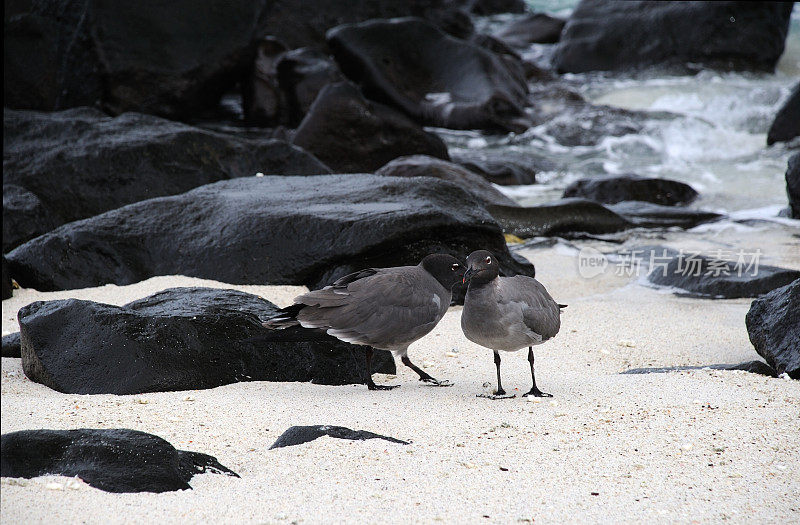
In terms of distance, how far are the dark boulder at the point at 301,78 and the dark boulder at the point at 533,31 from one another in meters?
10.4

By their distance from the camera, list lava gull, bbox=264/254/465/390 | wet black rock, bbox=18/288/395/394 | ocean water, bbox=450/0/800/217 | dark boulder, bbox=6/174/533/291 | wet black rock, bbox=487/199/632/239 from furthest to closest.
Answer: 1. ocean water, bbox=450/0/800/217
2. wet black rock, bbox=487/199/632/239
3. dark boulder, bbox=6/174/533/291
4. lava gull, bbox=264/254/465/390
5. wet black rock, bbox=18/288/395/394

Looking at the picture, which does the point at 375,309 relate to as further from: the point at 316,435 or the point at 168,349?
the point at 168,349

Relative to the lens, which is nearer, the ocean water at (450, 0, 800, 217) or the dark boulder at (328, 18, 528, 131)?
the ocean water at (450, 0, 800, 217)

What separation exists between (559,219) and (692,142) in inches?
289

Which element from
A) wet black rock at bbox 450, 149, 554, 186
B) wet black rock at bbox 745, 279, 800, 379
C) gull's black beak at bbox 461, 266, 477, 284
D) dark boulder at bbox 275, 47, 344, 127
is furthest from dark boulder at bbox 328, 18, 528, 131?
gull's black beak at bbox 461, 266, 477, 284

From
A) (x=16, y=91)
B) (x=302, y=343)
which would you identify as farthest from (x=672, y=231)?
(x=16, y=91)

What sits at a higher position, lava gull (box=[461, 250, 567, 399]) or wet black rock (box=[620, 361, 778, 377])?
lava gull (box=[461, 250, 567, 399])

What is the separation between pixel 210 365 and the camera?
Answer: 4242 millimetres

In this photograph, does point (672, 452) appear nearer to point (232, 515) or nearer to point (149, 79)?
point (232, 515)

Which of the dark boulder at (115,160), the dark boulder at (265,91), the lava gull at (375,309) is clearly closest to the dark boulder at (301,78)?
the dark boulder at (265,91)

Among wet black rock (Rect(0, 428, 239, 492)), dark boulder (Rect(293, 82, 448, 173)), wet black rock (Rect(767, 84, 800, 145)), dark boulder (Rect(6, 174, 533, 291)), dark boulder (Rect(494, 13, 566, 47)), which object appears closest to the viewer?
wet black rock (Rect(0, 428, 239, 492))

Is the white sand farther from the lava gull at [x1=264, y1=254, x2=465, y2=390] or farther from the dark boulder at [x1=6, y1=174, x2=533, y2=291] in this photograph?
the dark boulder at [x1=6, y1=174, x2=533, y2=291]

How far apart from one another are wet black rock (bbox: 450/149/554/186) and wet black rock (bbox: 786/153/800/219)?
3.97 m

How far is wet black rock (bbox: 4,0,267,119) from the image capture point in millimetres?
12578
